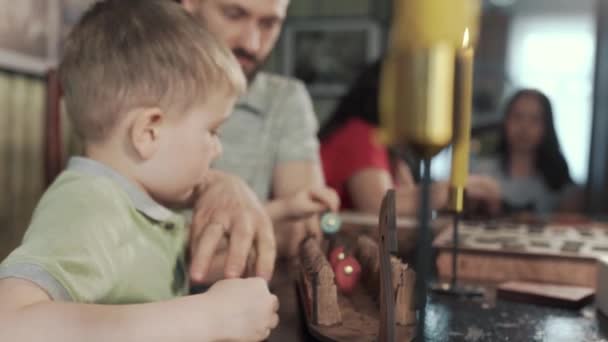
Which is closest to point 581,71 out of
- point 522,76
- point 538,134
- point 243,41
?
point 522,76

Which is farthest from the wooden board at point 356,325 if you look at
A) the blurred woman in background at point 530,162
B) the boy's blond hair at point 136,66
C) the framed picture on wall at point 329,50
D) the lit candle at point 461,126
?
the framed picture on wall at point 329,50

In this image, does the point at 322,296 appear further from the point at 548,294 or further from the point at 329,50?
the point at 329,50

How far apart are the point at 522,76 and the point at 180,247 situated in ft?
6.07

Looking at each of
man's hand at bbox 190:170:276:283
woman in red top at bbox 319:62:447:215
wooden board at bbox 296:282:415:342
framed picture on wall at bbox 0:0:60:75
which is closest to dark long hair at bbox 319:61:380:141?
woman in red top at bbox 319:62:447:215

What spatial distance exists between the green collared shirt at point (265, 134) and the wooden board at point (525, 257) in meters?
0.41

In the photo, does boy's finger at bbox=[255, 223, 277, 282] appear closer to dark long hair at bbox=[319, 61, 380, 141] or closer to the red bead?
the red bead

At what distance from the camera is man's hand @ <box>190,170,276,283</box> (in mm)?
521

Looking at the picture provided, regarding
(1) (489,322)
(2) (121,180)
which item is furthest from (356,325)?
(2) (121,180)

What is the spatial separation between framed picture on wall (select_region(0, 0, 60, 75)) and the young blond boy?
617mm

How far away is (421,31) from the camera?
0.90 feet

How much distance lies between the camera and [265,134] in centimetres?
111

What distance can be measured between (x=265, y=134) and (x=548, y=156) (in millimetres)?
843

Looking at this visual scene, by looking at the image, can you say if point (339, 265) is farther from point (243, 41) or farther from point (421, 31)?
point (243, 41)

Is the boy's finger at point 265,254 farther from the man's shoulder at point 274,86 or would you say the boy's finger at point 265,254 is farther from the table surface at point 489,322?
the man's shoulder at point 274,86
